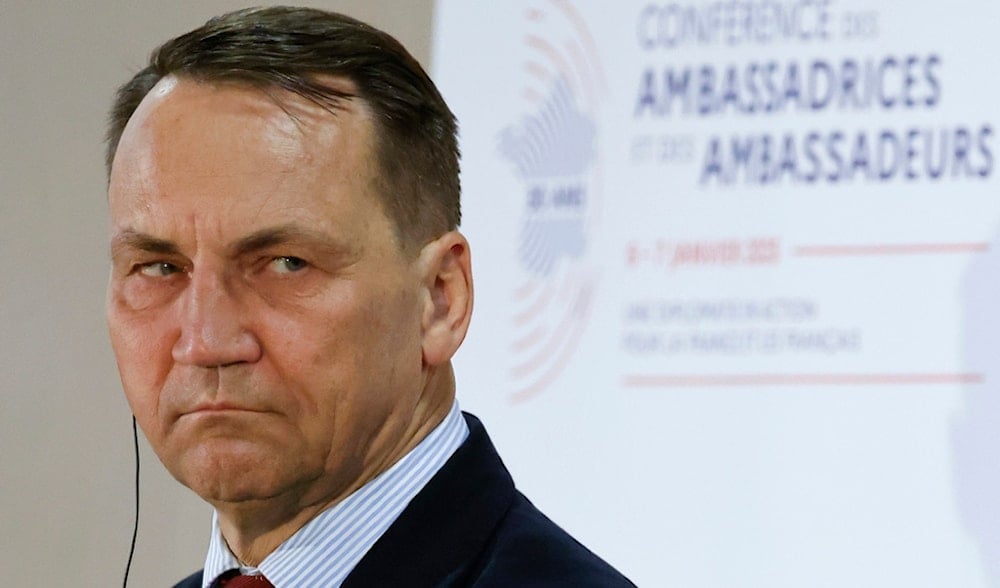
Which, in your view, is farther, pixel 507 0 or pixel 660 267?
pixel 507 0

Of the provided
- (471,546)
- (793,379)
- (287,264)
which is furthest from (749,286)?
(287,264)

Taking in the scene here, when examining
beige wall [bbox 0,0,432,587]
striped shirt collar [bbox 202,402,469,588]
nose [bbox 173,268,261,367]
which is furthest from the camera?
beige wall [bbox 0,0,432,587]

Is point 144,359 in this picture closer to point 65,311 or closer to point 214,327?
point 214,327

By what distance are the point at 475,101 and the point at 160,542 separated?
5.41 ft

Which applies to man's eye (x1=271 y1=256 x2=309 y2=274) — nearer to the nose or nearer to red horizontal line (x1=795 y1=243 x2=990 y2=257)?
the nose

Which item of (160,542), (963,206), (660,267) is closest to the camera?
(963,206)

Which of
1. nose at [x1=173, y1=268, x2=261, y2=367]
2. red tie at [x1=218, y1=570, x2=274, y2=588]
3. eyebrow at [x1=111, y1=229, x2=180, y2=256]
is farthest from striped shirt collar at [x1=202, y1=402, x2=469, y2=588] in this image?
eyebrow at [x1=111, y1=229, x2=180, y2=256]

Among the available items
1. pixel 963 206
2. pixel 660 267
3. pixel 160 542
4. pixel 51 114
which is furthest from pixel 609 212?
pixel 51 114

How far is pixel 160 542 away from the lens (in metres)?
4.47

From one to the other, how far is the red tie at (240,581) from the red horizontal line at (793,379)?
1462 mm

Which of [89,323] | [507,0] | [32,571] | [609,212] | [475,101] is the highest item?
[507,0]

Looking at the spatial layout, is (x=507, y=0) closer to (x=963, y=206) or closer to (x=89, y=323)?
(x=963, y=206)

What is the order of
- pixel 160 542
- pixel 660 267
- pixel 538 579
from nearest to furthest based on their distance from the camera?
pixel 538 579, pixel 660 267, pixel 160 542

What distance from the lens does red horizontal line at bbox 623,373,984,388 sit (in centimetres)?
300
